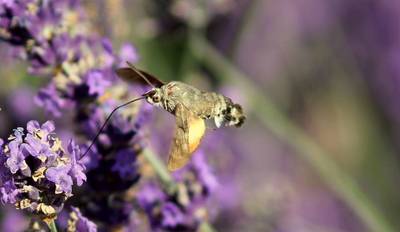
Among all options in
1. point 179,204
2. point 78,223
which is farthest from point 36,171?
point 179,204

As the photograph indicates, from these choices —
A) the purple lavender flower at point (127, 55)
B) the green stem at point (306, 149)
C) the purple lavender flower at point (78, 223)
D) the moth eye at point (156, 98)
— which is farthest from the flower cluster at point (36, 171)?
the green stem at point (306, 149)

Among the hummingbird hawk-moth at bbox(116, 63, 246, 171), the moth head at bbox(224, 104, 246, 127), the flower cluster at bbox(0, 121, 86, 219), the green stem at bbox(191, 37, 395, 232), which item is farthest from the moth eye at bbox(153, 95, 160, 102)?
the green stem at bbox(191, 37, 395, 232)

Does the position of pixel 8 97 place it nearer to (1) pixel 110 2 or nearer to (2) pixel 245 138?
(1) pixel 110 2

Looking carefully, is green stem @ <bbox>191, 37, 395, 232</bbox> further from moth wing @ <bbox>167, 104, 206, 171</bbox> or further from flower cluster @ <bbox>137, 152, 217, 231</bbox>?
moth wing @ <bbox>167, 104, 206, 171</bbox>

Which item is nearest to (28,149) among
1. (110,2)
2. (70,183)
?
(70,183)

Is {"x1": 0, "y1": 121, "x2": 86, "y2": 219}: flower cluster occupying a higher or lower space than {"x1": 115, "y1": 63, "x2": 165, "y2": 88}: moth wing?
lower

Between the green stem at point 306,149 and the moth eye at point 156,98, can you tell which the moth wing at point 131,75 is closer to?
the moth eye at point 156,98
